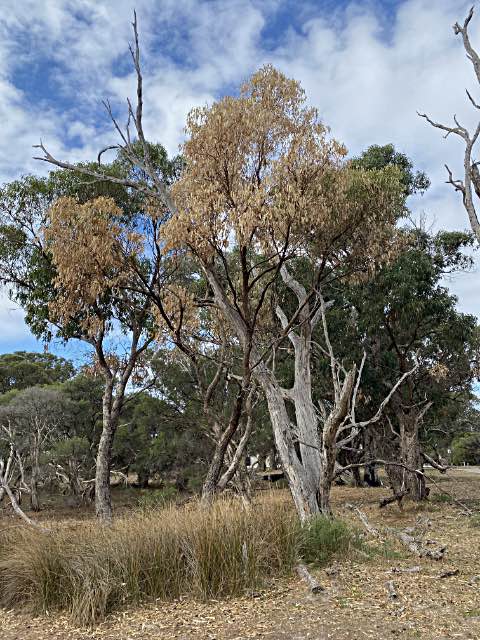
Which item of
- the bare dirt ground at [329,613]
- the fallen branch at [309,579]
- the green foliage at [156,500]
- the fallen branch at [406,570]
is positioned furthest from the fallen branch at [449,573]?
the green foliage at [156,500]

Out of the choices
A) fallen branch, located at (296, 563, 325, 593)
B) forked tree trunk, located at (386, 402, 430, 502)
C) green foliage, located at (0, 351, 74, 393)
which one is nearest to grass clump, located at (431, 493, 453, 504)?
forked tree trunk, located at (386, 402, 430, 502)

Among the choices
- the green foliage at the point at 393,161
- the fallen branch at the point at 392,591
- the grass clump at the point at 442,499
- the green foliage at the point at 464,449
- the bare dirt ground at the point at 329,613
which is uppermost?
the green foliage at the point at 393,161

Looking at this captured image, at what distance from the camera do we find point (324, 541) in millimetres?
6582

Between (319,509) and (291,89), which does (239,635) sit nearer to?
(319,509)

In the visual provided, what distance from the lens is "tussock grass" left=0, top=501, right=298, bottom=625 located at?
5.52 m

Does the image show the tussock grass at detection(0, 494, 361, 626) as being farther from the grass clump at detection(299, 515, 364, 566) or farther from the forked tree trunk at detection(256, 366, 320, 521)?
the forked tree trunk at detection(256, 366, 320, 521)

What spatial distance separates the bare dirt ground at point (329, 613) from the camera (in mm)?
4535

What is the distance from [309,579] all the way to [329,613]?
69cm

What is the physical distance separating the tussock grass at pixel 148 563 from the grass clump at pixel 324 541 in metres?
0.25

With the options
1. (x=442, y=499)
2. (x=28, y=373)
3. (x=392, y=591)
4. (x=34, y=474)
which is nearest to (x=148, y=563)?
(x=392, y=591)

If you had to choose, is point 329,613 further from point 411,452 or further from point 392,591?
point 411,452

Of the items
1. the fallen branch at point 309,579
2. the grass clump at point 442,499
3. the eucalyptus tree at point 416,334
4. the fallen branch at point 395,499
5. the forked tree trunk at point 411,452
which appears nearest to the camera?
the fallen branch at point 309,579

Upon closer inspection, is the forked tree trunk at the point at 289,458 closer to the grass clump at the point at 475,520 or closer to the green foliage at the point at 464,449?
the grass clump at the point at 475,520

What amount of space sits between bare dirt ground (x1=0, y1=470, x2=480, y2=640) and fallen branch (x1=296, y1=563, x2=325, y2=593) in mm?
74
